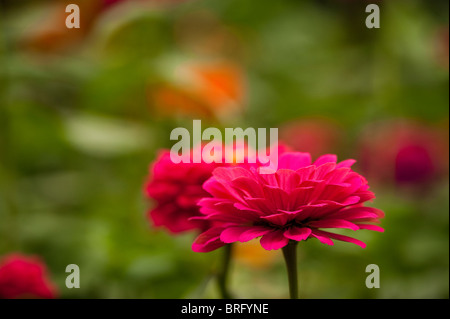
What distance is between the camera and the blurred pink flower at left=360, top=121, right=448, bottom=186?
2.83 ft

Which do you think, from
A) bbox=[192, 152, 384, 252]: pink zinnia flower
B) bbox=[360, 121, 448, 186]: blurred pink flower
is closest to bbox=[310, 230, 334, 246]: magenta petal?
bbox=[192, 152, 384, 252]: pink zinnia flower

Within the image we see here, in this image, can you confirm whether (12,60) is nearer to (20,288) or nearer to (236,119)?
(236,119)

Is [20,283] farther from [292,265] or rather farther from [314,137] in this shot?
[314,137]

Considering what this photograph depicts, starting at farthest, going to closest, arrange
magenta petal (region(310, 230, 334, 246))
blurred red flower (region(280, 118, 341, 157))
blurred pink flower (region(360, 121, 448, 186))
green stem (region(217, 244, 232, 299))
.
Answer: blurred red flower (region(280, 118, 341, 157))
blurred pink flower (region(360, 121, 448, 186))
green stem (region(217, 244, 232, 299))
magenta petal (region(310, 230, 334, 246))

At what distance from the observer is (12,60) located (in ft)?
2.55

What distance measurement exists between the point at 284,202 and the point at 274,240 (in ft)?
0.07

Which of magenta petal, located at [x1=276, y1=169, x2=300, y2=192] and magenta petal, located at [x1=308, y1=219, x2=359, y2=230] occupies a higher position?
magenta petal, located at [x1=276, y1=169, x2=300, y2=192]

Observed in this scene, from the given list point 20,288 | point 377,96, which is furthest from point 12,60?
point 377,96

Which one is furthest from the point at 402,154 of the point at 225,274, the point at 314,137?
the point at 225,274

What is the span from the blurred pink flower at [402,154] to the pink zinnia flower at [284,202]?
57cm

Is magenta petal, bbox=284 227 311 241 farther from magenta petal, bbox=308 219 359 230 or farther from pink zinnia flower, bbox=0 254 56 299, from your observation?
pink zinnia flower, bbox=0 254 56 299

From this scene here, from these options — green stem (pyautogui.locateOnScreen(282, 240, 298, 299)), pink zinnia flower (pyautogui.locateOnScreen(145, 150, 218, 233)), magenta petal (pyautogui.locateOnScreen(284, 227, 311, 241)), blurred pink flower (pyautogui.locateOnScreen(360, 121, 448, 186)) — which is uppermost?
blurred pink flower (pyautogui.locateOnScreen(360, 121, 448, 186))

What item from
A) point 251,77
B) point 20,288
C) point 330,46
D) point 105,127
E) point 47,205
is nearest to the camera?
point 20,288

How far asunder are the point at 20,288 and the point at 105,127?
35 centimetres
